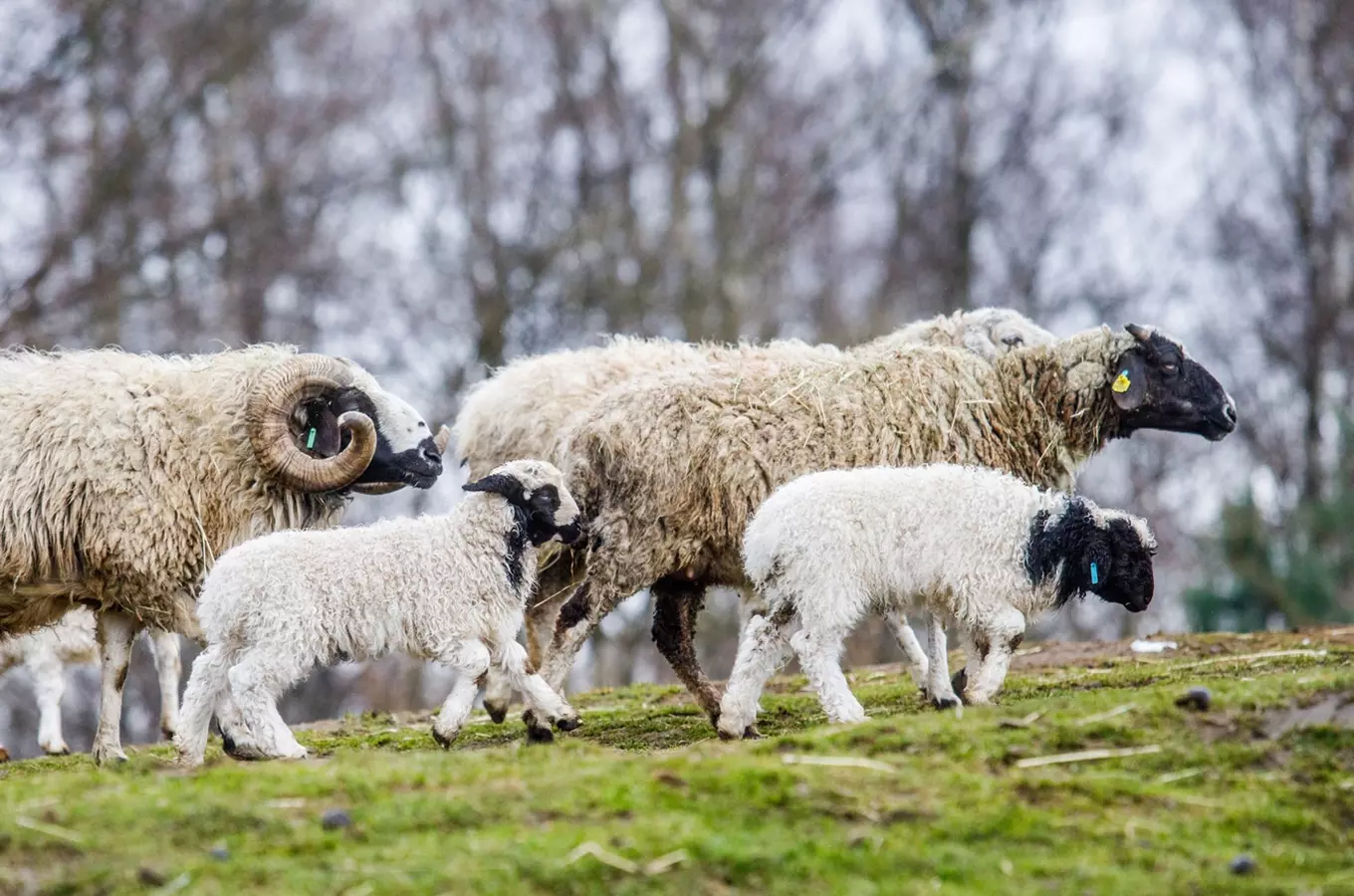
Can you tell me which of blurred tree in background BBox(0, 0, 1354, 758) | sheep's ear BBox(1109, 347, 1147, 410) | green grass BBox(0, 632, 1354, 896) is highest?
blurred tree in background BBox(0, 0, 1354, 758)

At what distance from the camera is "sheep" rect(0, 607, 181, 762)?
13.2m

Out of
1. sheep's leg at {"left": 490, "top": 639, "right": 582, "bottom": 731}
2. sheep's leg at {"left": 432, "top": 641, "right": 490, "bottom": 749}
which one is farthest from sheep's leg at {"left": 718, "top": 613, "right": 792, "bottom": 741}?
sheep's leg at {"left": 432, "top": 641, "right": 490, "bottom": 749}

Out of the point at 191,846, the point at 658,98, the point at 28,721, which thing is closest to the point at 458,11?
the point at 658,98

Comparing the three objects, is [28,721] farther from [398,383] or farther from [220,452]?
[220,452]

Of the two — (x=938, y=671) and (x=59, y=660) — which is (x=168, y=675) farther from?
(x=938, y=671)

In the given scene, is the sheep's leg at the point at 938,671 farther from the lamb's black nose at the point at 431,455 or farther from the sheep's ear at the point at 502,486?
the lamb's black nose at the point at 431,455

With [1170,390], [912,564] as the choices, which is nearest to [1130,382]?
[1170,390]

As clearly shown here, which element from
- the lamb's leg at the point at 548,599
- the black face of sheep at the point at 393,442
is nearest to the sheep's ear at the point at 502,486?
the black face of sheep at the point at 393,442

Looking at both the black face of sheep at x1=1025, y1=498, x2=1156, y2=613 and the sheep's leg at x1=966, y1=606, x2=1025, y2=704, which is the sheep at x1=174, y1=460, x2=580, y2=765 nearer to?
the sheep's leg at x1=966, y1=606, x2=1025, y2=704

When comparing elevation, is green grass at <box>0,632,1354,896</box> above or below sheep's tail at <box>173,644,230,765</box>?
below

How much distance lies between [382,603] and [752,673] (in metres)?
2.16

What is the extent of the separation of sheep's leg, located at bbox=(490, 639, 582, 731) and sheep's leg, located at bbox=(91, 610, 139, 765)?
9.39 feet

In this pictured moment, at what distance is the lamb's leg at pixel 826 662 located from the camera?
403 inches

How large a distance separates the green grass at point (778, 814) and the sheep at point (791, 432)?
2.67 meters
